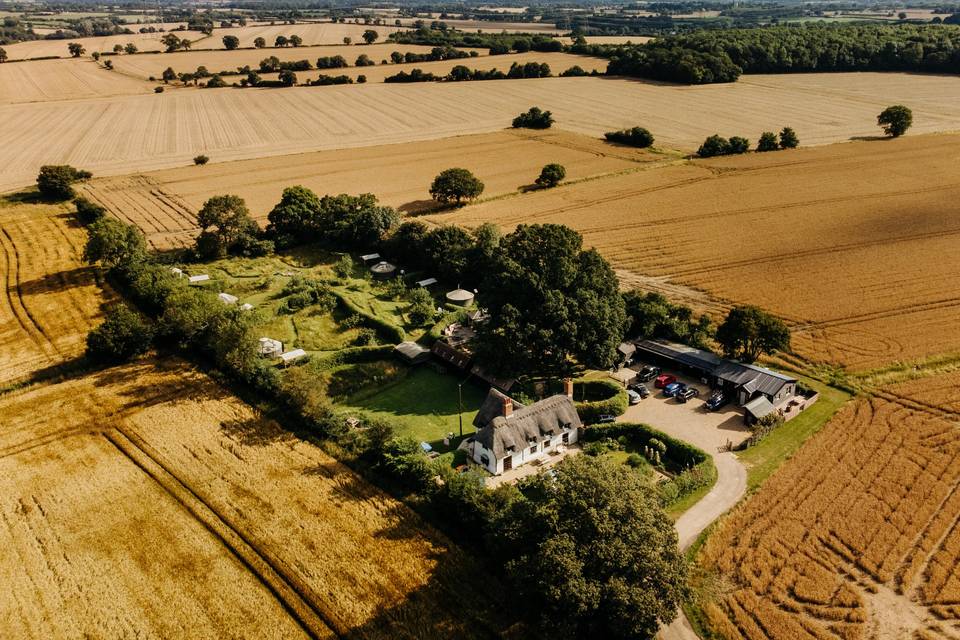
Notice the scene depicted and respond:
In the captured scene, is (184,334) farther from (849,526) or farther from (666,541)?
(849,526)

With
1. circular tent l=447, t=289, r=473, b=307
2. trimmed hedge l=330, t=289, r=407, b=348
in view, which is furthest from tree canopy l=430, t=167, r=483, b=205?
trimmed hedge l=330, t=289, r=407, b=348

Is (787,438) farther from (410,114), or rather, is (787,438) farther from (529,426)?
(410,114)

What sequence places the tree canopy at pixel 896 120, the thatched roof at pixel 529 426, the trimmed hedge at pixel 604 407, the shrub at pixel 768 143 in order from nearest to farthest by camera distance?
the thatched roof at pixel 529 426 < the trimmed hedge at pixel 604 407 < the shrub at pixel 768 143 < the tree canopy at pixel 896 120

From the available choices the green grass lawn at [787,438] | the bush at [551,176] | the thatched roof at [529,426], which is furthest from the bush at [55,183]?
the green grass lawn at [787,438]

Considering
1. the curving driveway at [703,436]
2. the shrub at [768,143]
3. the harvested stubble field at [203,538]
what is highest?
the shrub at [768,143]

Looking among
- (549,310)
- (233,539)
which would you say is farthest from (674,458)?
(233,539)

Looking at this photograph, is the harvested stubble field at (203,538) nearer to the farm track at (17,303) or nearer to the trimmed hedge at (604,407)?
the farm track at (17,303)
